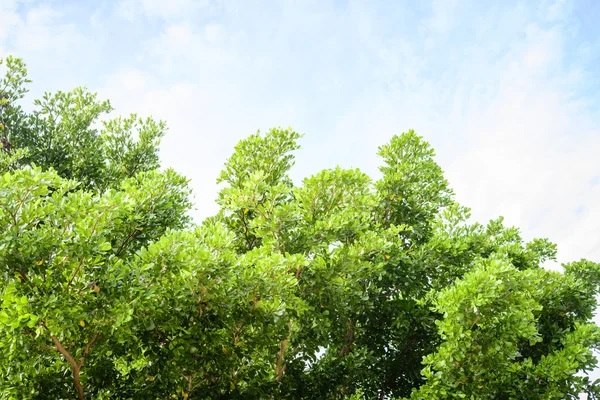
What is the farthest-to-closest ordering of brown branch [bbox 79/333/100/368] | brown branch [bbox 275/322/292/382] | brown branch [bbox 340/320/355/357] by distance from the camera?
brown branch [bbox 340/320/355/357], brown branch [bbox 275/322/292/382], brown branch [bbox 79/333/100/368]

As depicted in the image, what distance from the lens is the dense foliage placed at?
6957 millimetres

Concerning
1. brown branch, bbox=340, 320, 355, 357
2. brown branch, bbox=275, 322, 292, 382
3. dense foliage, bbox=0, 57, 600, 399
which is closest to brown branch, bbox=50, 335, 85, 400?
dense foliage, bbox=0, 57, 600, 399

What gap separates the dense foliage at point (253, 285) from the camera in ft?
22.8

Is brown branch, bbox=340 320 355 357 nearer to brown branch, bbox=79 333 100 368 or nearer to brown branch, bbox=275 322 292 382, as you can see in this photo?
brown branch, bbox=275 322 292 382

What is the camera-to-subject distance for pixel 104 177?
14.4 meters

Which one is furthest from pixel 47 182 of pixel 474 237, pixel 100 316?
pixel 474 237

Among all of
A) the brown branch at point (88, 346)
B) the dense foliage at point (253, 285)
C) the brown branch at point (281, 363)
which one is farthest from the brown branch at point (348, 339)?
the brown branch at point (88, 346)

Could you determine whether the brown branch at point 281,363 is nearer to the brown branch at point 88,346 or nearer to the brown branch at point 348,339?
the brown branch at point 348,339

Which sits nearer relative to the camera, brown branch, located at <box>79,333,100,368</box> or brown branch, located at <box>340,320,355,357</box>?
brown branch, located at <box>79,333,100,368</box>

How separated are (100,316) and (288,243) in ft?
13.1

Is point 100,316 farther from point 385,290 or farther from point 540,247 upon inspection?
point 540,247

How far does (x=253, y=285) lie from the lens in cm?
785

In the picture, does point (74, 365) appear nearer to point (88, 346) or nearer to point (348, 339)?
point (88, 346)

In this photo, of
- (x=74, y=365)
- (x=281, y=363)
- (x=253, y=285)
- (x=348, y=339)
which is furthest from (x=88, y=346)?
(x=348, y=339)
